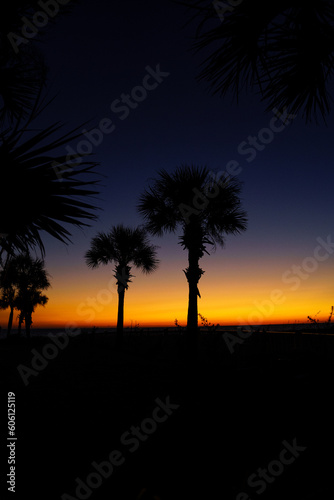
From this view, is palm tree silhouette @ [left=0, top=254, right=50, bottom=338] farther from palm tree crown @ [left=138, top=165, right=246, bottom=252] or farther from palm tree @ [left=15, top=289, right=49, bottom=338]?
palm tree crown @ [left=138, top=165, right=246, bottom=252]

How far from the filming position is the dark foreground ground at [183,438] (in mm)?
2441

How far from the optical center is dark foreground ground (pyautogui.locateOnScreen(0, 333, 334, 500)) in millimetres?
2441

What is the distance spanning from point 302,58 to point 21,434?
479cm

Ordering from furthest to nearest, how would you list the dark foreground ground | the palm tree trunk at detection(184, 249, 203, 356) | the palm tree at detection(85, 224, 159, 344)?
1. the palm tree at detection(85, 224, 159, 344)
2. the palm tree trunk at detection(184, 249, 203, 356)
3. the dark foreground ground

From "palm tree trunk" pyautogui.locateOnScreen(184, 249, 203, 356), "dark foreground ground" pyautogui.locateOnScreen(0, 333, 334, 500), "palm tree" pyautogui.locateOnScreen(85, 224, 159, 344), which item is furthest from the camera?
"palm tree" pyautogui.locateOnScreen(85, 224, 159, 344)

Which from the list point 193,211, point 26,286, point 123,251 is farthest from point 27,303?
point 193,211

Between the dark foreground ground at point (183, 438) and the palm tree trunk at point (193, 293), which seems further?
the palm tree trunk at point (193, 293)

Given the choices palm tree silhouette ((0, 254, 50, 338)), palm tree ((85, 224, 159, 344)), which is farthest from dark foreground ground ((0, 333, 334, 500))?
palm tree silhouette ((0, 254, 50, 338))

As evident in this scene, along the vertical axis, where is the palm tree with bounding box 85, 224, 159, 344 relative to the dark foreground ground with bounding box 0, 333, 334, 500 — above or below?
above

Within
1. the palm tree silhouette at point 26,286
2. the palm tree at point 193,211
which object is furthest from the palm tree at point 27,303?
the palm tree at point 193,211

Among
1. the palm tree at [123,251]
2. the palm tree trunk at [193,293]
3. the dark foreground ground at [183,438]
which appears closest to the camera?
the dark foreground ground at [183,438]

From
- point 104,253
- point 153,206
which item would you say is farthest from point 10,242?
point 104,253

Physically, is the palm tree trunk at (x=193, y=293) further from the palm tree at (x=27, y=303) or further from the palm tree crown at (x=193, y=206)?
the palm tree at (x=27, y=303)

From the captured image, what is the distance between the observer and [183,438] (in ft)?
11.1
